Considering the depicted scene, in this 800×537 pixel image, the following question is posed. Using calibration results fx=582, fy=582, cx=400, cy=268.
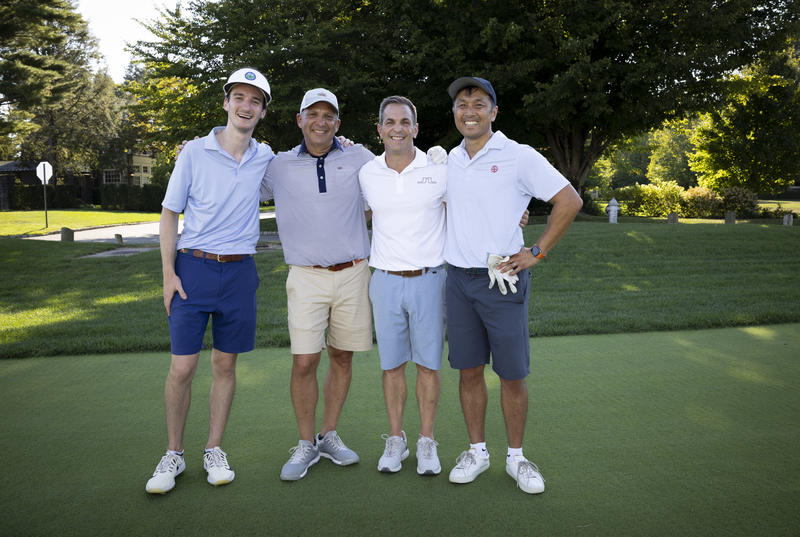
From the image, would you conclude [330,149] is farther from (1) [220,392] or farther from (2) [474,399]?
(2) [474,399]

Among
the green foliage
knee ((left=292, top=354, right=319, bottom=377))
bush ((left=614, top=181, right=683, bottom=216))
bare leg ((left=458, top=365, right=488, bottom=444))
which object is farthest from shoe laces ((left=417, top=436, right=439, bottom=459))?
the green foliage

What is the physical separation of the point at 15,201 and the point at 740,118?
150ft

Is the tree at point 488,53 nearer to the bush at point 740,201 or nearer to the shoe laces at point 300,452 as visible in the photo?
the bush at point 740,201

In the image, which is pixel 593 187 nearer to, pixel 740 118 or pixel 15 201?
pixel 740 118

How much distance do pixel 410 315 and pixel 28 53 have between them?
A: 28682 mm

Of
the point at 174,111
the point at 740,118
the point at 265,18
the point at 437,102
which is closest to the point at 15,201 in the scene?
the point at 174,111

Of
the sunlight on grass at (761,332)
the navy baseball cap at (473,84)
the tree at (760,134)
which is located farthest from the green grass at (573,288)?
the tree at (760,134)

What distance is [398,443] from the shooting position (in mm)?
3178

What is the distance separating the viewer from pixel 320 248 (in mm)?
3295

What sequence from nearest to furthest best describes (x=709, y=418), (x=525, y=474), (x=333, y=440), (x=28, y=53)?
1. (x=525, y=474)
2. (x=333, y=440)
3. (x=709, y=418)
4. (x=28, y=53)

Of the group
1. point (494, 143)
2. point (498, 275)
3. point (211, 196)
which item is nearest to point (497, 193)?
point (494, 143)

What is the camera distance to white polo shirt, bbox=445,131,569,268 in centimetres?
303

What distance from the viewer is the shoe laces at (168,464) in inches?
116

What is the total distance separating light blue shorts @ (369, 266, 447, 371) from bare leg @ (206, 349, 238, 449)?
87cm
